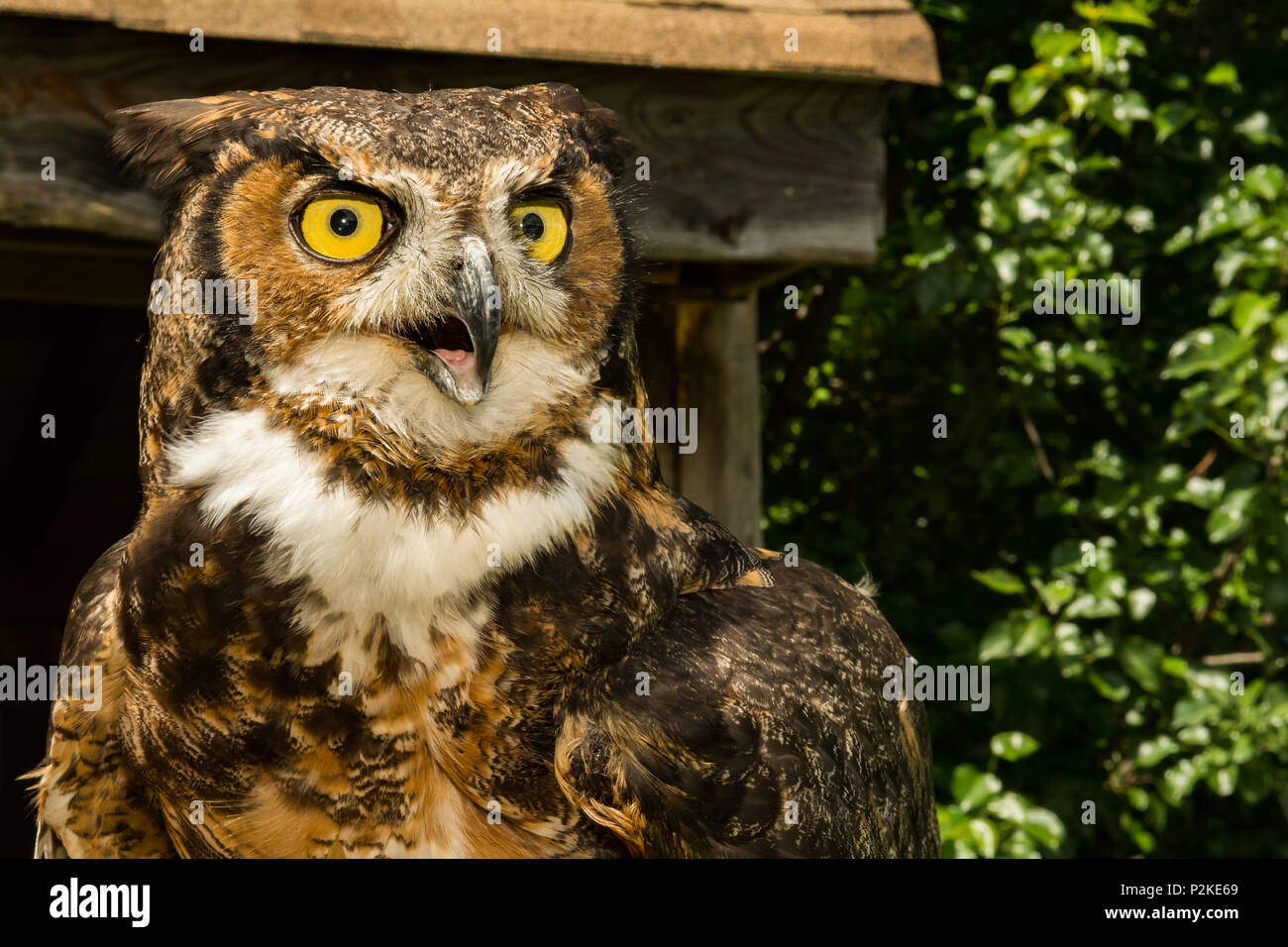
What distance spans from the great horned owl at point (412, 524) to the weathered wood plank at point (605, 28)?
1.93 ft

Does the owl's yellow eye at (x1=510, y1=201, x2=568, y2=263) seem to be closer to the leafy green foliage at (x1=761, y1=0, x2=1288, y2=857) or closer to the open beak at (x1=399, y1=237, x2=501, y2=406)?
the open beak at (x1=399, y1=237, x2=501, y2=406)

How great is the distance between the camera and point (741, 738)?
1.62 meters

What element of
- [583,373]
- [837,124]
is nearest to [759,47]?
[837,124]

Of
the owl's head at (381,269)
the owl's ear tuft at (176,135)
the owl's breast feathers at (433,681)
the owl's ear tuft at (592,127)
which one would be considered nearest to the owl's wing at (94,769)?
the owl's breast feathers at (433,681)

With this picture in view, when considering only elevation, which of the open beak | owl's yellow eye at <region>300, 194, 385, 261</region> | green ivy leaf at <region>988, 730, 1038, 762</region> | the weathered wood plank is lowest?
green ivy leaf at <region>988, 730, 1038, 762</region>

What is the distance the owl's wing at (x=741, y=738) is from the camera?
5.06 feet

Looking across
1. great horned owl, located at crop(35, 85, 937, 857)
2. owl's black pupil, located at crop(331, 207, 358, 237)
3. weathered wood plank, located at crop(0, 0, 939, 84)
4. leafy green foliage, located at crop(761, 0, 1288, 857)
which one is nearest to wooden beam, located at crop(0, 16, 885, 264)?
weathered wood plank, located at crop(0, 0, 939, 84)

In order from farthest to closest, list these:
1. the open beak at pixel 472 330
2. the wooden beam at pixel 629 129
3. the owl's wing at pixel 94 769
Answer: the wooden beam at pixel 629 129 → the owl's wing at pixel 94 769 → the open beak at pixel 472 330

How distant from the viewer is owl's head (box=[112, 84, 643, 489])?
1.43m

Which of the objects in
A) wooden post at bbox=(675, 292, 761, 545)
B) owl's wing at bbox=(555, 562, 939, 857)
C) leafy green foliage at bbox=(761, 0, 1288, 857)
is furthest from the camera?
leafy green foliage at bbox=(761, 0, 1288, 857)

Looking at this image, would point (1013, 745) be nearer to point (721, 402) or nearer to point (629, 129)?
point (721, 402)

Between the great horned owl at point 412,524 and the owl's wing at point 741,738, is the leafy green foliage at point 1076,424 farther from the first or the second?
the great horned owl at point 412,524

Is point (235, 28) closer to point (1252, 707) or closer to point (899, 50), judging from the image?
point (899, 50)

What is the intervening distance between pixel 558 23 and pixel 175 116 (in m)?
0.95
